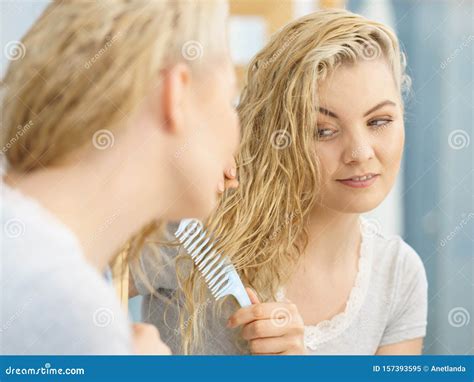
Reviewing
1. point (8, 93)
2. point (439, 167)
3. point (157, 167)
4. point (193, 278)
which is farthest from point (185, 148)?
point (439, 167)

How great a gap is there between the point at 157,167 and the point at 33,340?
6.6 inches

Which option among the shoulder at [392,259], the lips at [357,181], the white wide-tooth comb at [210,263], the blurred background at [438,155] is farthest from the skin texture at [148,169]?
the blurred background at [438,155]

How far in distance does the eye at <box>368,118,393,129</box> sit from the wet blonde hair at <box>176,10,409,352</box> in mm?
61

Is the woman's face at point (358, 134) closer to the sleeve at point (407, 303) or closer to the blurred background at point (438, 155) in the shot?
the sleeve at point (407, 303)

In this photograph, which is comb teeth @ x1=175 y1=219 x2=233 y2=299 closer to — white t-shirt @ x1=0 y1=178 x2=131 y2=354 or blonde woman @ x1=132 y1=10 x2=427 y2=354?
blonde woman @ x1=132 y1=10 x2=427 y2=354

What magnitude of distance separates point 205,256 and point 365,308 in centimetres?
25

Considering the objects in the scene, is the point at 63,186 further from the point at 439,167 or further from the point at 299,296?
the point at 439,167

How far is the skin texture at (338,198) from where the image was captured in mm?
838

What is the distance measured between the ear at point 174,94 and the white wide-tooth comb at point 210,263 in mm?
325

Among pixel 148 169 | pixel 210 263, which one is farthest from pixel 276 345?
pixel 148 169

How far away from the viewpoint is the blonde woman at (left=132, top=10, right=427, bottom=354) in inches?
35.2

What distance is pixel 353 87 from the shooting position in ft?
2.92

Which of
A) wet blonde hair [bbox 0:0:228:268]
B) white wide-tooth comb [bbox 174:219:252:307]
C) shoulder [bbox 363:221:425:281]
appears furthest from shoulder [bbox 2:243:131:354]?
shoulder [bbox 363:221:425:281]

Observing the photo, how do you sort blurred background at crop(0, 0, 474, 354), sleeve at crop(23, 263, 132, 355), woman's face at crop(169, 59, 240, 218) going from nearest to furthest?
sleeve at crop(23, 263, 132, 355)
woman's face at crop(169, 59, 240, 218)
blurred background at crop(0, 0, 474, 354)
